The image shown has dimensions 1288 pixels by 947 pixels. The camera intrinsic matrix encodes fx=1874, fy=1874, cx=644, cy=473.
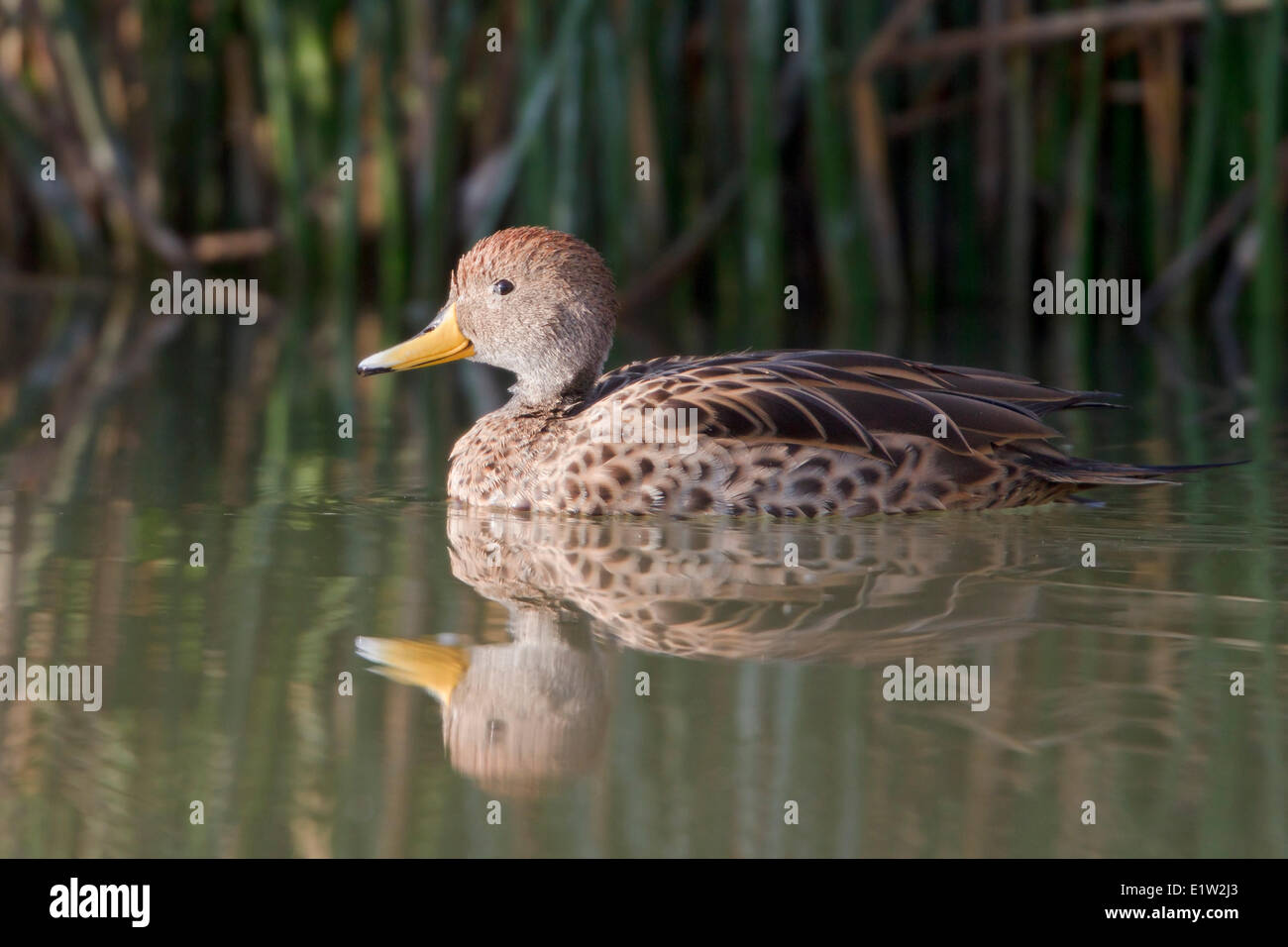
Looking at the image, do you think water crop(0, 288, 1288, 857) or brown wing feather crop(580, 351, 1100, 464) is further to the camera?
brown wing feather crop(580, 351, 1100, 464)

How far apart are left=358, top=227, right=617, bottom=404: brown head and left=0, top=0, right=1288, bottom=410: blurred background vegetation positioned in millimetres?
4117

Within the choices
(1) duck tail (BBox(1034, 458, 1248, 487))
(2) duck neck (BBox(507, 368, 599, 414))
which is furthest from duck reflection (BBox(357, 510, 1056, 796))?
(2) duck neck (BBox(507, 368, 599, 414))

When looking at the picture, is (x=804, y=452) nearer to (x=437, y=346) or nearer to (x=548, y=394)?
(x=548, y=394)

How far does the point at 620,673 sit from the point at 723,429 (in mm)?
1754

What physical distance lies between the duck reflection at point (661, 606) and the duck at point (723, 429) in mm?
101

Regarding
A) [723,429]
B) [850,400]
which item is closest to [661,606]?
[723,429]

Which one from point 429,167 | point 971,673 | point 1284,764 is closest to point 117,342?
point 429,167

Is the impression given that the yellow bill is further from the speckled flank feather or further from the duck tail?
the duck tail

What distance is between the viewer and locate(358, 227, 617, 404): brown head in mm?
6281

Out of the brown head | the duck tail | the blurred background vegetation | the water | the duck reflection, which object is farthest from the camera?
the blurred background vegetation

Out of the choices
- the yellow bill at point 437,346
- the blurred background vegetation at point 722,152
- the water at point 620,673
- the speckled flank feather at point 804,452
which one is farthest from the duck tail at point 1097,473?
the blurred background vegetation at point 722,152

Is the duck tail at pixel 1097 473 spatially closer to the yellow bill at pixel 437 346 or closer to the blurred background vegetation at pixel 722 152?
the yellow bill at pixel 437 346

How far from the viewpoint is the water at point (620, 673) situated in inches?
127

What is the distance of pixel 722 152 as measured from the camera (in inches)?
483
